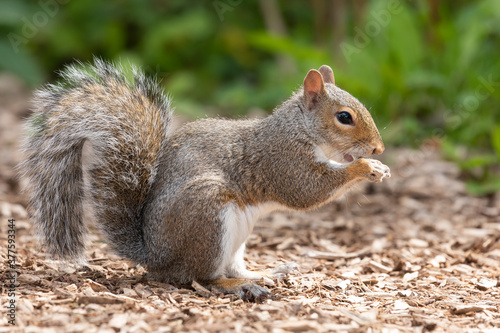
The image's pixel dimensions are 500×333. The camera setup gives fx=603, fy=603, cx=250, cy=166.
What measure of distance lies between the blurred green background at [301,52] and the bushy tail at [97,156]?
1.89m

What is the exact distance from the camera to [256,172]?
3.78 m

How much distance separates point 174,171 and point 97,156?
1.51ft

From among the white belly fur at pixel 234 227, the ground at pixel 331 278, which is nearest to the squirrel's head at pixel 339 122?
the white belly fur at pixel 234 227

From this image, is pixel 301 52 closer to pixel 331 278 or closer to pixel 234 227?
pixel 331 278

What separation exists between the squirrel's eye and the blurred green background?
2.45m

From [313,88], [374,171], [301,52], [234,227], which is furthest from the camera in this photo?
[301,52]

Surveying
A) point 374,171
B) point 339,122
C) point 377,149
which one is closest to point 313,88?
point 339,122

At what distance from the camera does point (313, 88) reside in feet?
12.8

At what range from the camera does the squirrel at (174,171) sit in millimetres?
3516

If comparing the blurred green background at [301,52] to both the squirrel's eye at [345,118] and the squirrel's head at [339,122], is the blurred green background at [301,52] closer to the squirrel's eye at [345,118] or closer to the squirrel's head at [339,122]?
the squirrel's head at [339,122]

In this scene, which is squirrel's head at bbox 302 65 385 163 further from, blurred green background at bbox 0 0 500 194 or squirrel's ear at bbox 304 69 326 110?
blurred green background at bbox 0 0 500 194

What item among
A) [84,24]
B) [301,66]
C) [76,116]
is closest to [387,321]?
[76,116]

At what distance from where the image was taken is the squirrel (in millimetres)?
3516

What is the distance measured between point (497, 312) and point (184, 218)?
182 cm
